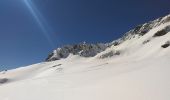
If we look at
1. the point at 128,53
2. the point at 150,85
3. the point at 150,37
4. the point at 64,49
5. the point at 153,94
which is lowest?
the point at 153,94

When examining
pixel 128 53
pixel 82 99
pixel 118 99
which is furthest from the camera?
pixel 128 53

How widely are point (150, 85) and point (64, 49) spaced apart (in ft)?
309

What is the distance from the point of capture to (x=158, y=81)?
12.0 metres

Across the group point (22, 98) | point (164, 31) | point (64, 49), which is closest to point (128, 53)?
point (164, 31)

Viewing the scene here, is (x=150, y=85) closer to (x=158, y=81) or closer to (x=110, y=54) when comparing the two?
(x=158, y=81)

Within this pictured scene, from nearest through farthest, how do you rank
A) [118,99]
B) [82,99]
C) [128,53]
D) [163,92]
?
1. [163,92]
2. [118,99]
3. [82,99]
4. [128,53]

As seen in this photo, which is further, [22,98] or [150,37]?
[150,37]

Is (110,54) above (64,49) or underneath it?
underneath

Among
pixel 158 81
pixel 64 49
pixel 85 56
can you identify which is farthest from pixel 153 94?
pixel 64 49

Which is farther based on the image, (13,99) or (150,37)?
(150,37)

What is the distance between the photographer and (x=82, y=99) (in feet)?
37.7

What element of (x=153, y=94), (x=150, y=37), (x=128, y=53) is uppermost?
(x=150, y=37)

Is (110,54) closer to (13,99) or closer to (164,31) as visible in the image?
(164,31)

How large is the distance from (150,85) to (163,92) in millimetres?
1867
